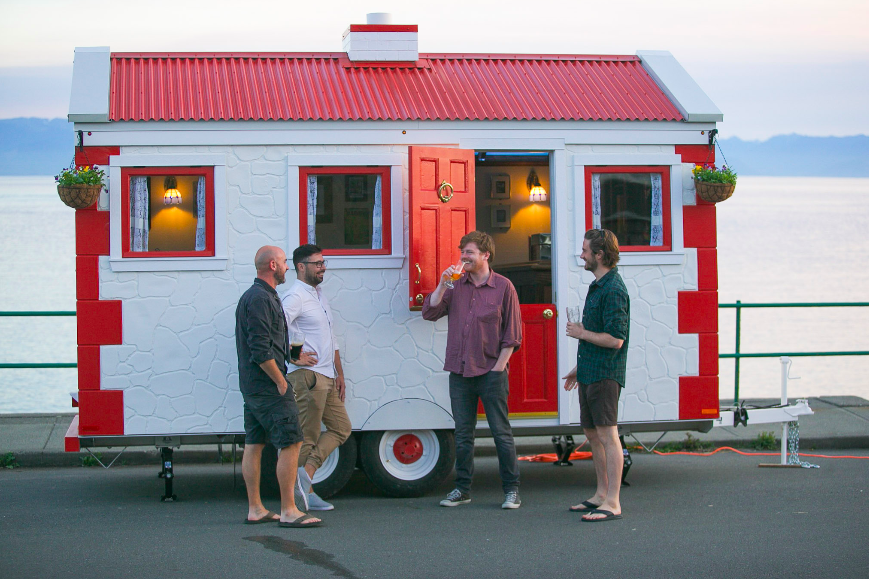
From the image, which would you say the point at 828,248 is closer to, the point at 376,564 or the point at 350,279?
the point at 350,279

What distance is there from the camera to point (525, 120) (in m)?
7.12

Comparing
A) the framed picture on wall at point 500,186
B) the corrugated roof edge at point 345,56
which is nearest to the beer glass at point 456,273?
the corrugated roof edge at point 345,56

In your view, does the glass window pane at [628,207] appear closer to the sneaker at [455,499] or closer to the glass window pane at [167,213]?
the sneaker at [455,499]

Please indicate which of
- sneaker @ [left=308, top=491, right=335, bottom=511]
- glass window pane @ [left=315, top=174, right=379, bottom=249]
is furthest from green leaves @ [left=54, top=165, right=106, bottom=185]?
sneaker @ [left=308, top=491, right=335, bottom=511]

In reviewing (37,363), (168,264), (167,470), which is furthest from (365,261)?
(37,363)

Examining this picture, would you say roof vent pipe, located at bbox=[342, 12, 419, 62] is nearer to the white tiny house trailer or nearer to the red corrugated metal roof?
the red corrugated metal roof

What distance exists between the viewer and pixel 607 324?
6.09 metres

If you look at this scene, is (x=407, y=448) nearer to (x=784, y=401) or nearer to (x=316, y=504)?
(x=316, y=504)

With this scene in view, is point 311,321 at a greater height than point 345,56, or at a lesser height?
lesser

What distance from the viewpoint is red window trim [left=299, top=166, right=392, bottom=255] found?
22.8 ft

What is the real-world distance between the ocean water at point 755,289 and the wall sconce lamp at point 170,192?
1.95 meters

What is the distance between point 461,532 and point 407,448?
1195 mm

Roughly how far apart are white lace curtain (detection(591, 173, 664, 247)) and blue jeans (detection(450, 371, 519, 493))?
159 centimetres

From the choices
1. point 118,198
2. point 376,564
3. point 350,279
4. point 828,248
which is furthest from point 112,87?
point 828,248
